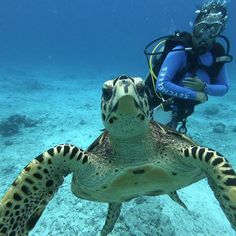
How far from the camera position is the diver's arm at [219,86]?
531 cm

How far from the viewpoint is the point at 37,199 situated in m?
3.20

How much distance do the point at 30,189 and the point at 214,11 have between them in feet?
13.3

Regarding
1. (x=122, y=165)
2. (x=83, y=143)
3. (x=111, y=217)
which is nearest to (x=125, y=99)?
(x=122, y=165)

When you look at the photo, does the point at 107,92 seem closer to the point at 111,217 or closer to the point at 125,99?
the point at 125,99

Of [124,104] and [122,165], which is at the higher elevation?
[124,104]

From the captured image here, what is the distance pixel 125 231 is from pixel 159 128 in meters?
2.02

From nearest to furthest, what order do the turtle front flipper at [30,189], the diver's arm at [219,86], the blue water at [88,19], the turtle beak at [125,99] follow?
the turtle beak at [125,99], the turtle front flipper at [30,189], the diver's arm at [219,86], the blue water at [88,19]

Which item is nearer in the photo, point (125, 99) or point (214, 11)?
point (125, 99)

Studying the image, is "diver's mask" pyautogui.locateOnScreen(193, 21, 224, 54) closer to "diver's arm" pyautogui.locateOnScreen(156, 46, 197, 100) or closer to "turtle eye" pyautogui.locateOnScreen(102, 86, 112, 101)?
"diver's arm" pyautogui.locateOnScreen(156, 46, 197, 100)

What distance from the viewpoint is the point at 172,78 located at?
5262 mm

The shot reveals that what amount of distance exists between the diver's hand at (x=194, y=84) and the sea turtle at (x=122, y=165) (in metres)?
1.75

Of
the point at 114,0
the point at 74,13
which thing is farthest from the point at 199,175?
the point at 74,13

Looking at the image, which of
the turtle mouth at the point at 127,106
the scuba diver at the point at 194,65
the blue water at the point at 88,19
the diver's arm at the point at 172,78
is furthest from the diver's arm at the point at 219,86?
the blue water at the point at 88,19

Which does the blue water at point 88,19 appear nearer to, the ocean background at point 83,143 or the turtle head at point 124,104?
the ocean background at point 83,143
